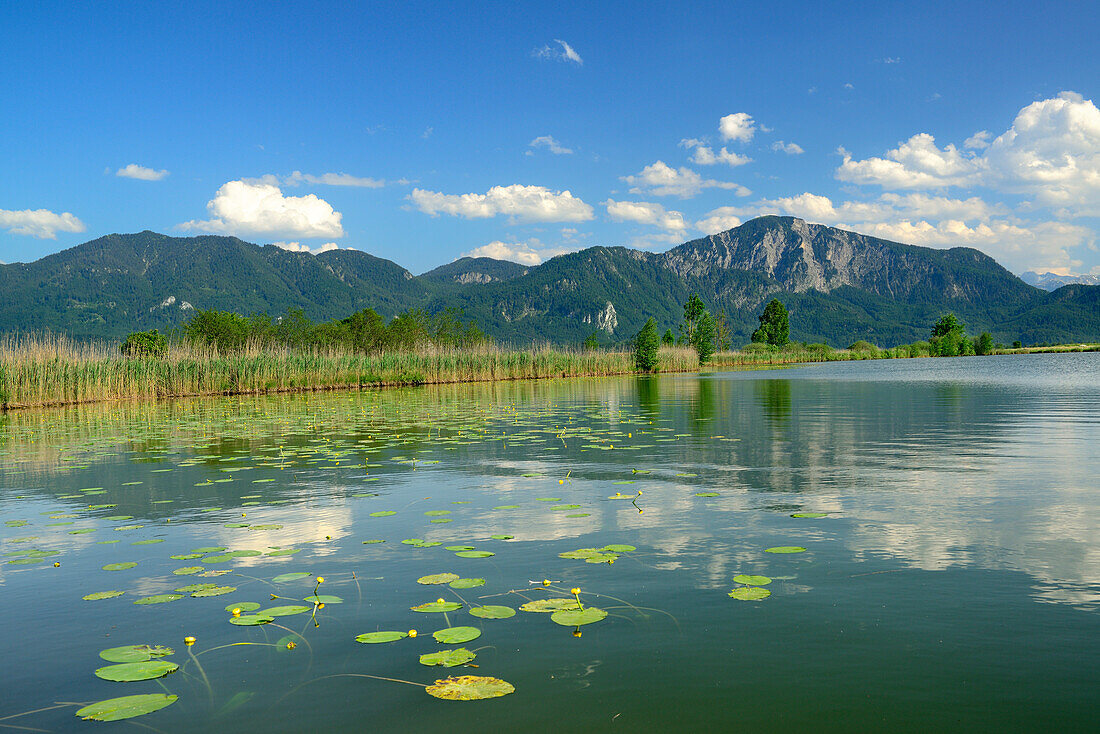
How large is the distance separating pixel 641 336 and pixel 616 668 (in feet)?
169

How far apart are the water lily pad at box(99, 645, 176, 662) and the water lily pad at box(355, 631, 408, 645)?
1.06m

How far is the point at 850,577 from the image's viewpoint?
4680 mm

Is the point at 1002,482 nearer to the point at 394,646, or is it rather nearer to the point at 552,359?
the point at 394,646

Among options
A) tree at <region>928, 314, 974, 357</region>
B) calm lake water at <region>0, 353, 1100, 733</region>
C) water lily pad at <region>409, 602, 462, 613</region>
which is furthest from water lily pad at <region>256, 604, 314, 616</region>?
tree at <region>928, 314, 974, 357</region>

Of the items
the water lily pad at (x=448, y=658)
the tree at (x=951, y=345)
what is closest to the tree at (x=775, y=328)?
the tree at (x=951, y=345)

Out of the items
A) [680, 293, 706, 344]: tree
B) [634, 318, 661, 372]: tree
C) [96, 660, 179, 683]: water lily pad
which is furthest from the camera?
[680, 293, 706, 344]: tree

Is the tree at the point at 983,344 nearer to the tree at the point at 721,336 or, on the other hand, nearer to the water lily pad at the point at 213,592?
the tree at the point at 721,336

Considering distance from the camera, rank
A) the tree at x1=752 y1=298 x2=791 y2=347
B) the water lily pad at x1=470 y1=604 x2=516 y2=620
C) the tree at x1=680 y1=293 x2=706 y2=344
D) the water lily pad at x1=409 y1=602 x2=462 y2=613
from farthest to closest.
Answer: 1. the tree at x1=752 y1=298 x2=791 y2=347
2. the tree at x1=680 y1=293 x2=706 y2=344
3. the water lily pad at x1=409 y1=602 x2=462 y2=613
4. the water lily pad at x1=470 y1=604 x2=516 y2=620

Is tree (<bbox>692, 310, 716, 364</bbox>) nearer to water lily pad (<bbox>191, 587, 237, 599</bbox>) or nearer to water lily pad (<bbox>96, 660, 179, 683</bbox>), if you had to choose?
water lily pad (<bbox>191, 587, 237, 599</bbox>)

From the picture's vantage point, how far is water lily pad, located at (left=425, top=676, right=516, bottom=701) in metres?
3.14

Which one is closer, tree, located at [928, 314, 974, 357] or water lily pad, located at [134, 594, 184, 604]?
water lily pad, located at [134, 594, 184, 604]

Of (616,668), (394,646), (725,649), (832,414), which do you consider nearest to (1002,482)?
(725,649)

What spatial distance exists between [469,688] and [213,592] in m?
2.57

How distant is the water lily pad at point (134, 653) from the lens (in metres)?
3.67
